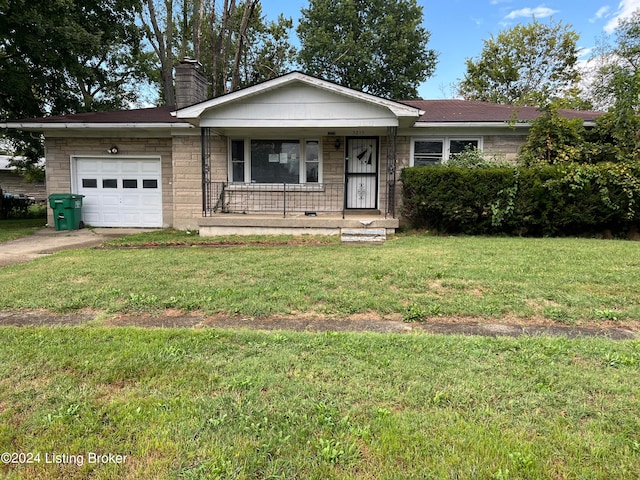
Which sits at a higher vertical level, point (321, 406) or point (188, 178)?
point (188, 178)

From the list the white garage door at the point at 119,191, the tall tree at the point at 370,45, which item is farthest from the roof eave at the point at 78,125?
the tall tree at the point at 370,45

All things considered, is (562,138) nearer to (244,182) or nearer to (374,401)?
(244,182)

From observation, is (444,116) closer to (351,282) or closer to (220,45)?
(351,282)

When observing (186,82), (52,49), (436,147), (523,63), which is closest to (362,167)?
(436,147)

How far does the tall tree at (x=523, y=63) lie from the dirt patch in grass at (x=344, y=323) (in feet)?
87.6

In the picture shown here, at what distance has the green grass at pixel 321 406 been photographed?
6.62 ft

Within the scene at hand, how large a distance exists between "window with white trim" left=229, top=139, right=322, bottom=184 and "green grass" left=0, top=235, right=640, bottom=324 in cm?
469

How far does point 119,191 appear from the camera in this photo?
41.8ft

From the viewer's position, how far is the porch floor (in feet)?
32.2

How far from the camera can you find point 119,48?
20219 mm

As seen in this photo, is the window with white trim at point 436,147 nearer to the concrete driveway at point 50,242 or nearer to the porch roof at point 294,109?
the porch roof at point 294,109

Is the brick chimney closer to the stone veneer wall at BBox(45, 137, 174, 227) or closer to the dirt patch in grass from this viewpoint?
the stone veneer wall at BBox(45, 137, 174, 227)

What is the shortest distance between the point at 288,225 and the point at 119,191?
6.25 metres

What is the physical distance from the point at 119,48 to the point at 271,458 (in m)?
23.2
